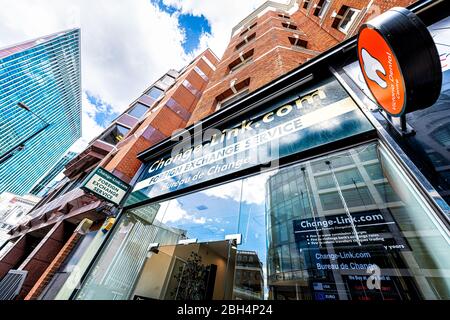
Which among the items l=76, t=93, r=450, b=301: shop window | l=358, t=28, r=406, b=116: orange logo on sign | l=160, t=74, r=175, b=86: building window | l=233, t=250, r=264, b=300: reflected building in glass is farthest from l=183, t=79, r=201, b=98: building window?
l=233, t=250, r=264, b=300: reflected building in glass

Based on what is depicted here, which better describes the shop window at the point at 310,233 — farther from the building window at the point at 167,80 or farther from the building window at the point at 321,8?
the building window at the point at 167,80

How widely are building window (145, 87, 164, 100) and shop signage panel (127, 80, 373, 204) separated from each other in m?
Answer: 15.8

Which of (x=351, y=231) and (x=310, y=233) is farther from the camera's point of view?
(x=310, y=233)

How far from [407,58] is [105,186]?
7.41 m

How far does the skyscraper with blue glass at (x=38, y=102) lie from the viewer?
45.5 metres

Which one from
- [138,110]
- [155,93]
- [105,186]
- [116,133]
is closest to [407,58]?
[105,186]

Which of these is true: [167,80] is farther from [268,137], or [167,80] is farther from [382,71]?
[382,71]

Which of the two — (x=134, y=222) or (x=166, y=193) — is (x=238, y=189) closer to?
(x=166, y=193)

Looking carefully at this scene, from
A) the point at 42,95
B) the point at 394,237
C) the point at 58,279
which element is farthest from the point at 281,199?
the point at 42,95

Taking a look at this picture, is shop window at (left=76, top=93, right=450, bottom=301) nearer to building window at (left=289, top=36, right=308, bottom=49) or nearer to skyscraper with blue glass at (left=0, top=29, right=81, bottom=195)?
building window at (left=289, top=36, right=308, bottom=49)

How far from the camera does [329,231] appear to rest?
271cm

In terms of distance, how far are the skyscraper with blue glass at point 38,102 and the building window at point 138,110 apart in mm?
19949

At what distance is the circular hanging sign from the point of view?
169 centimetres

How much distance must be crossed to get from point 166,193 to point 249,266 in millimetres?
3152
